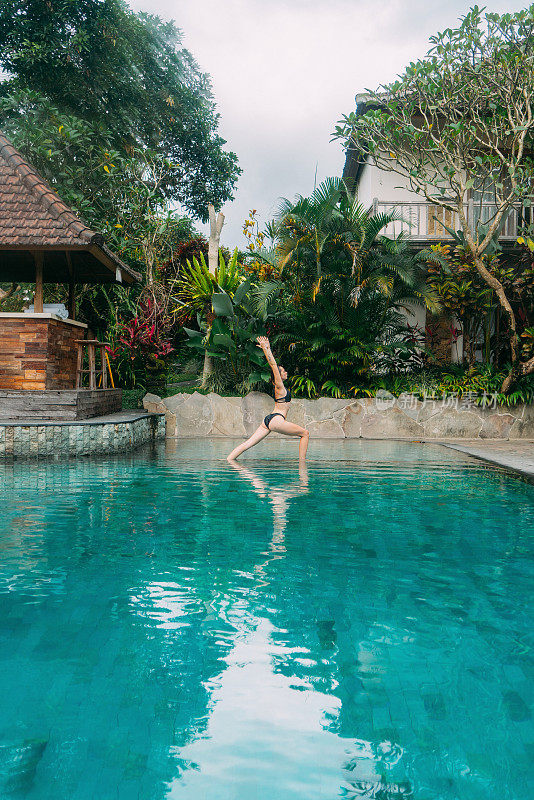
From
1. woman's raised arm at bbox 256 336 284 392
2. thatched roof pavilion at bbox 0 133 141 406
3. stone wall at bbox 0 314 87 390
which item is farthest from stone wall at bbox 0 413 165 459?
woman's raised arm at bbox 256 336 284 392

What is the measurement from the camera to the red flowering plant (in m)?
16.0

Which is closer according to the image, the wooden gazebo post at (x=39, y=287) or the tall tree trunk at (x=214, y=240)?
the wooden gazebo post at (x=39, y=287)

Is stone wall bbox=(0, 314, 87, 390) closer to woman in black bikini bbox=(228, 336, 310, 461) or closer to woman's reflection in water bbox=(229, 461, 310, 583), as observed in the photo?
woman in black bikini bbox=(228, 336, 310, 461)

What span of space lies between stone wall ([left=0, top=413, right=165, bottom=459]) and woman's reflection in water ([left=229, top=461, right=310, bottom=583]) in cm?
230

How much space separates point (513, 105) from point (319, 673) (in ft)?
45.6

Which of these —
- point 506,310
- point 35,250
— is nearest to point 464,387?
point 506,310

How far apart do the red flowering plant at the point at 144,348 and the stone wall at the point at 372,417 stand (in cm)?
137

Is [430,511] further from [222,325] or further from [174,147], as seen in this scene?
[174,147]

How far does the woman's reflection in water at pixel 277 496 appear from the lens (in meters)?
4.74

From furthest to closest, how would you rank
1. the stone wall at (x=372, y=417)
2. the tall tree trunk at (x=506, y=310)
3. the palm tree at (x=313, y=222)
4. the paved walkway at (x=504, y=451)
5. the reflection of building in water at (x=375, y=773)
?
the stone wall at (x=372, y=417)
the palm tree at (x=313, y=222)
the tall tree trunk at (x=506, y=310)
the paved walkway at (x=504, y=451)
the reflection of building in water at (x=375, y=773)

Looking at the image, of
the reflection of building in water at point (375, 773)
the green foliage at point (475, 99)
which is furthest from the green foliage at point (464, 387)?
the reflection of building in water at point (375, 773)

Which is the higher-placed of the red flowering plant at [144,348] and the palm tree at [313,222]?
the palm tree at [313,222]

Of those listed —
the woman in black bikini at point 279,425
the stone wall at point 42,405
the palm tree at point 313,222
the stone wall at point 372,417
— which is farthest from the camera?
the stone wall at point 372,417

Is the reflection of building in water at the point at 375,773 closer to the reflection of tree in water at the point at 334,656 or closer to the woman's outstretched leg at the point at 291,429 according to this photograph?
the reflection of tree in water at the point at 334,656
